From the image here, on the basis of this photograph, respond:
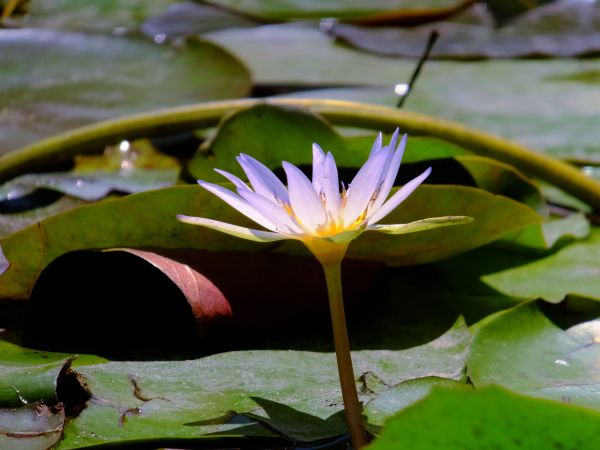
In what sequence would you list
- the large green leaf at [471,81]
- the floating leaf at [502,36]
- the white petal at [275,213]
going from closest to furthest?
the white petal at [275,213] → the large green leaf at [471,81] → the floating leaf at [502,36]

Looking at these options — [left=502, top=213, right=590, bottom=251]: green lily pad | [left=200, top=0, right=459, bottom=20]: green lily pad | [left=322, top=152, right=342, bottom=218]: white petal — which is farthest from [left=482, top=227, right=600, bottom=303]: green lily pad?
[left=200, top=0, right=459, bottom=20]: green lily pad

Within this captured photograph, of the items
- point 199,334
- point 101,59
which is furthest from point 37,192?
point 101,59

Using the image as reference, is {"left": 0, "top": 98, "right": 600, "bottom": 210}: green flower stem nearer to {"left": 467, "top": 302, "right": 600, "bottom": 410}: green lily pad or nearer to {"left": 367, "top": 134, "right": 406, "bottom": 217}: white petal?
{"left": 467, "top": 302, "right": 600, "bottom": 410}: green lily pad

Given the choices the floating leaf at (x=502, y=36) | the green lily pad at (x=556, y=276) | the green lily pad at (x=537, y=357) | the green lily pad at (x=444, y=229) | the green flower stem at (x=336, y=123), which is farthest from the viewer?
the floating leaf at (x=502, y=36)

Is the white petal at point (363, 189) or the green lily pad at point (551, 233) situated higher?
the white petal at point (363, 189)

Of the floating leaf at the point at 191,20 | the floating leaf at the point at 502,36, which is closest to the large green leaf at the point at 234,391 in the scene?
the floating leaf at the point at 502,36

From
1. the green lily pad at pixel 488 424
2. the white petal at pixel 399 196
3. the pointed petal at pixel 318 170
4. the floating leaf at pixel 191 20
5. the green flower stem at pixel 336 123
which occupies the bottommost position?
the floating leaf at pixel 191 20

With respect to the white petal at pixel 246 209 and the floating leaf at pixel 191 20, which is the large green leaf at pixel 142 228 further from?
the floating leaf at pixel 191 20

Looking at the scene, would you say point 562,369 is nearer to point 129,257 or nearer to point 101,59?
point 129,257
